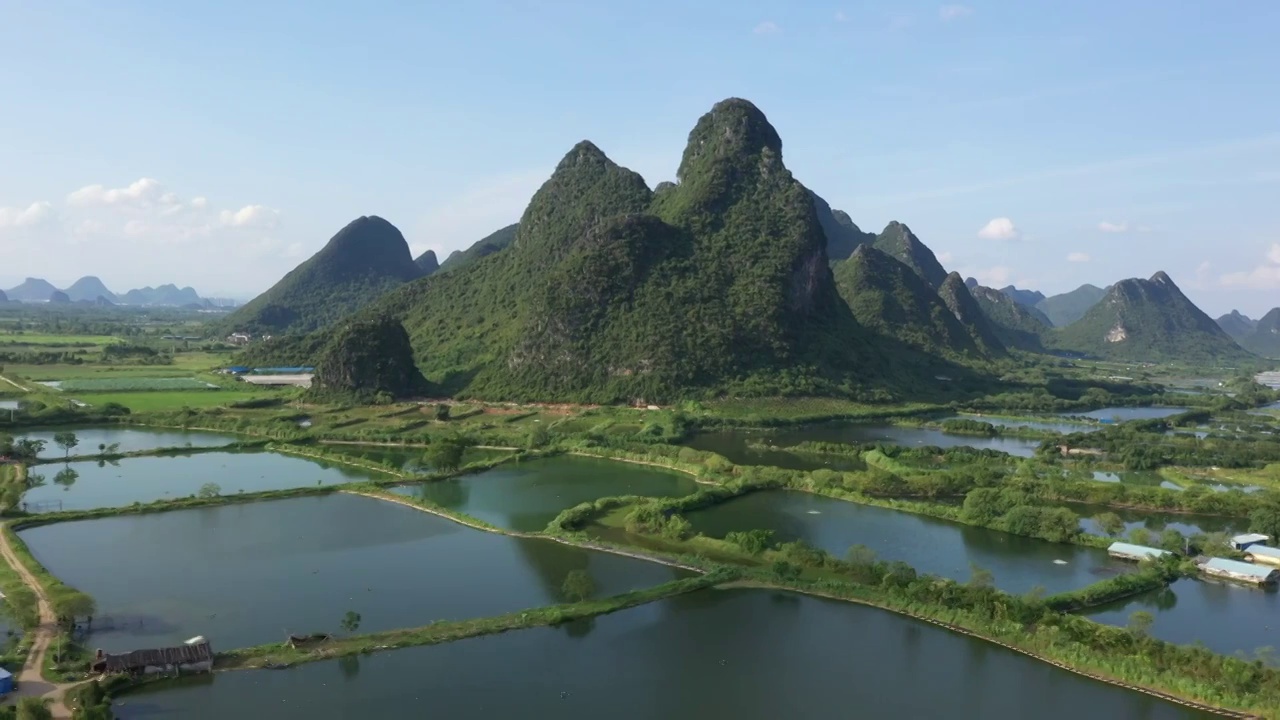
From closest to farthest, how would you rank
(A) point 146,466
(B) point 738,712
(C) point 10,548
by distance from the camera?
1. (B) point 738,712
2. (C) point 10,548
3. (A) point 146,466

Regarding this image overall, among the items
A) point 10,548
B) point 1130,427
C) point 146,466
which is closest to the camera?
point 10,548

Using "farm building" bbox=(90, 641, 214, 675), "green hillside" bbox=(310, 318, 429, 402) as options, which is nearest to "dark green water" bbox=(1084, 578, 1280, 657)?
"farm building" bbox=(90, 641, 214, 675)

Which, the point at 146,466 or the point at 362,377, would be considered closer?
the point at 146,466

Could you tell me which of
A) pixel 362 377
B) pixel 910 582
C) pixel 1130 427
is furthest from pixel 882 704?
pixel 362 377

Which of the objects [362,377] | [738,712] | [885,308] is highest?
[885,308]

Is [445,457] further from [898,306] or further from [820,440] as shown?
[898,306]

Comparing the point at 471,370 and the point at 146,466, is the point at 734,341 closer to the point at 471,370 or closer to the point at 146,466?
the point at 471,370

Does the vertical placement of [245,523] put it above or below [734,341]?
below

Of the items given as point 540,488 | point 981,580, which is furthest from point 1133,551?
point 540,488
